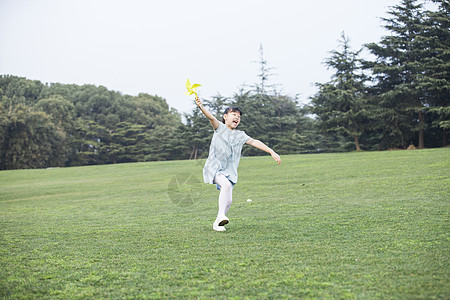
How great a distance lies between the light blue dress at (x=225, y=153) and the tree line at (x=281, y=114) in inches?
967

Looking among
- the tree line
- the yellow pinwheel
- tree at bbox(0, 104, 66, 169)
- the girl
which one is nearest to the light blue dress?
the girl

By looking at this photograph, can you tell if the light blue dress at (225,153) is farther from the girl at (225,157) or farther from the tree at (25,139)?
the tree at (25,139)

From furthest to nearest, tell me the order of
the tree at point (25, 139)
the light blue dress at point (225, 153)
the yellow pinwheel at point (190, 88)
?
the tree at point (25, 139), the light blue dress at point (225, 153), the yellow pinwheel at point (190, 88)

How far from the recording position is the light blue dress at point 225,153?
18.6 ft

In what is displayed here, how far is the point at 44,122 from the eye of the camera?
46812mm

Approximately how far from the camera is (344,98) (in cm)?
3362

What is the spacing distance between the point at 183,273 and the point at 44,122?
48518mm

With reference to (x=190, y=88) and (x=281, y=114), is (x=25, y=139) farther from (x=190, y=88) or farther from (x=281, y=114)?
(x=190, y=88)

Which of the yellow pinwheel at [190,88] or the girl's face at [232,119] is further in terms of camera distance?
the girl's face at [232,119]

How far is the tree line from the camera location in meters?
30.1

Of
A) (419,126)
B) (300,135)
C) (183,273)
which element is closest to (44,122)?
(300,135)

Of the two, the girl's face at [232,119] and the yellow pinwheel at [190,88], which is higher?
the yellow pinwheel at [190,88]

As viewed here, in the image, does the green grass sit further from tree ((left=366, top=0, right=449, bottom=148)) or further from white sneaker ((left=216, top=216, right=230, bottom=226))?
tree ((left=366, top=0, right=449, bottom=148))

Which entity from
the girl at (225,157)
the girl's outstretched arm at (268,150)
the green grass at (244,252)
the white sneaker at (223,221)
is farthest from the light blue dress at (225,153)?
the green grass at (244,252)
